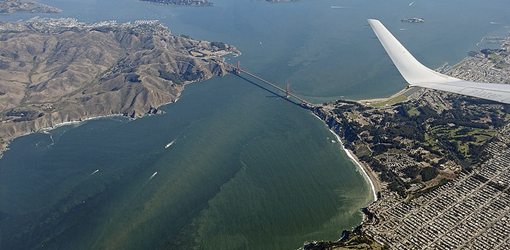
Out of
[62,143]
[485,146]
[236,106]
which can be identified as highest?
[485,146]

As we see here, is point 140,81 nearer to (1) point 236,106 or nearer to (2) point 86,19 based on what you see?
(1) point 236,106

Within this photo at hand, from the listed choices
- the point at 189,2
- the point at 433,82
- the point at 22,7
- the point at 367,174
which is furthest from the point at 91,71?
the point at 22,7

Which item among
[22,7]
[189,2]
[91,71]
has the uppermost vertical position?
[189,2]

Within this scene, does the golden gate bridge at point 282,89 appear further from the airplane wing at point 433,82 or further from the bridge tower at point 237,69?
the airplane wing at point 433,82

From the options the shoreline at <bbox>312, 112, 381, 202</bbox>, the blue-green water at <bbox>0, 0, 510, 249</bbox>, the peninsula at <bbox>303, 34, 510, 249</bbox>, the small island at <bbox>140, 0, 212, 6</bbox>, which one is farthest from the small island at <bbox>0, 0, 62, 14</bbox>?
the shoreline at <bbox>312, 112, 381, 202</bbox>

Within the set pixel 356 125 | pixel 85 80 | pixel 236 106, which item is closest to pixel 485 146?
pixel 356 125

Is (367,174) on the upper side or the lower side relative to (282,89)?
upper

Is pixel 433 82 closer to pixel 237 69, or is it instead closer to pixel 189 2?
pixel 237 69
